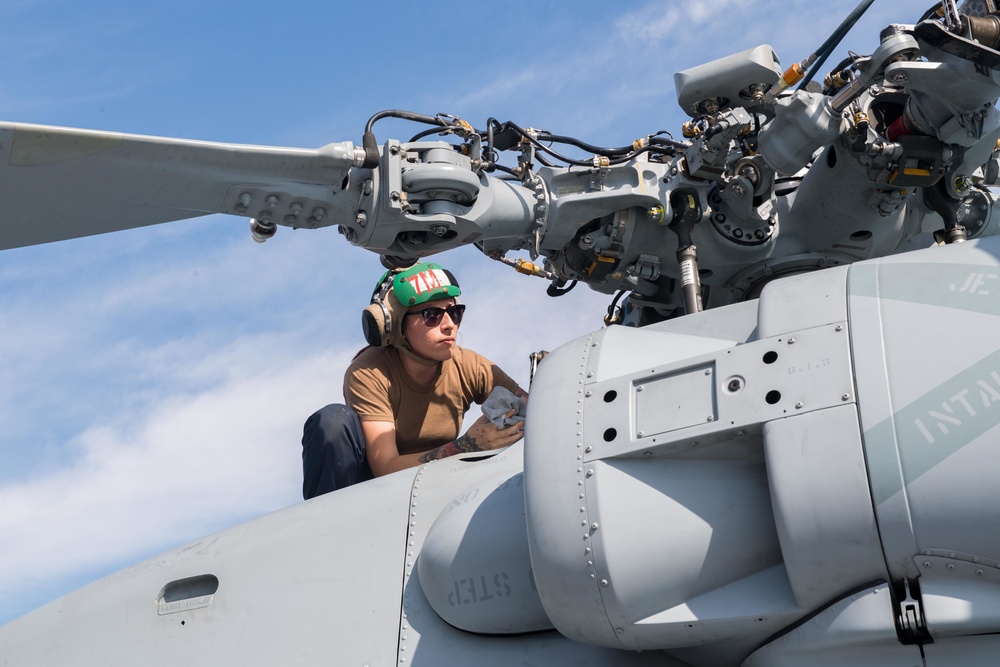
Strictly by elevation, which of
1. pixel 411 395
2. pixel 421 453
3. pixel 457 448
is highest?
pixel 411 395

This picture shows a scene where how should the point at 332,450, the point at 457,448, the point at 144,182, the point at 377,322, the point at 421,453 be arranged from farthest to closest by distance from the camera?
the point at 377,322, the point at 421,453, the point at 332,450, the point at 457,448, the point at 144,182

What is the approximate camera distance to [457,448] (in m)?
6.75

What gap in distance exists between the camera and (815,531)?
445cm

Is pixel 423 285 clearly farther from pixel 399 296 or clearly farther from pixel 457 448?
pixel 457 448

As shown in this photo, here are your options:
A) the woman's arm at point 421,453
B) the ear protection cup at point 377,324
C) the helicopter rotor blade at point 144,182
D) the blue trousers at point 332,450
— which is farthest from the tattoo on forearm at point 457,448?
the helicopter rotor blade at point 144,182

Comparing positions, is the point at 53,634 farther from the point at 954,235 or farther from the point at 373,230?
the point at 954,235

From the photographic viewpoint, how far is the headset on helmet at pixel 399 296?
7496 millimetres

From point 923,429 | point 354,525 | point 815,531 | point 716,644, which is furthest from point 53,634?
point 923,429

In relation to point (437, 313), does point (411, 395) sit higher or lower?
lower

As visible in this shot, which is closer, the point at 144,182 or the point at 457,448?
the point at 144,182

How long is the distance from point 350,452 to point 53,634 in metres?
1.77

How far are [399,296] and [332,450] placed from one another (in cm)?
105

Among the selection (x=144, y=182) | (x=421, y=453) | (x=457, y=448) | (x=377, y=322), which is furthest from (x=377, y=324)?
(x=144, y=182)

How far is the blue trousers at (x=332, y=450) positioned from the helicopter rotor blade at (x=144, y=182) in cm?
121
